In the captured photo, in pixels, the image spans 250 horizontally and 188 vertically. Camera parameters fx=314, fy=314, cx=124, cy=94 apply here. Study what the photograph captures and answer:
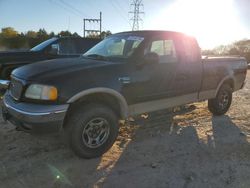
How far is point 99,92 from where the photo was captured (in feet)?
14.8

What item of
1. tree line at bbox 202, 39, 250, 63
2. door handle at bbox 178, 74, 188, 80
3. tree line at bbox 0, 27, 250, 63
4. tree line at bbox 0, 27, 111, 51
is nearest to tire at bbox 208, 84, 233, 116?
door handle at bbox 178, 74, 188, 80

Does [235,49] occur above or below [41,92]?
above

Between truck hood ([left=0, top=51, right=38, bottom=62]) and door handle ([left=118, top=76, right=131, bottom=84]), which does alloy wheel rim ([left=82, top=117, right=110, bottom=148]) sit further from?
truck hood ([left=0, top=51, right=38, bottom=62])

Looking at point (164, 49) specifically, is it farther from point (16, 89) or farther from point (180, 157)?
point (16, 89)

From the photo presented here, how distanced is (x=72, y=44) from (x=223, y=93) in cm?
507

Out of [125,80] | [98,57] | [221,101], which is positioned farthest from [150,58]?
[221,101]

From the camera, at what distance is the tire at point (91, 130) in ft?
14.4

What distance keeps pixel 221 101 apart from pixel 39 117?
4.50m

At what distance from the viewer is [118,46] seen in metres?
5.59

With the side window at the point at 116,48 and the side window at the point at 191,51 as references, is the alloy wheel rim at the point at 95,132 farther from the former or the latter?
the side window at the point at 191,51

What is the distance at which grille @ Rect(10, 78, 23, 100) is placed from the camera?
443 cm

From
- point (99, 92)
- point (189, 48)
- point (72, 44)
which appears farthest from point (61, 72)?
point (72, 44)

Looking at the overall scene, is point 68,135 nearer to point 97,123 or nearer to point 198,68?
point 97,123

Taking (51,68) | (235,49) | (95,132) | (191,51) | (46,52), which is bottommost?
(95,132)
